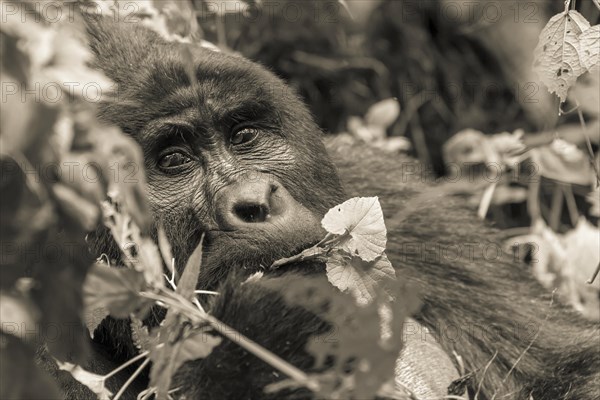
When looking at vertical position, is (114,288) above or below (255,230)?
above

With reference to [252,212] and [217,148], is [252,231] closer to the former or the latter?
[252,212]

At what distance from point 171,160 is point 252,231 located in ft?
1.62

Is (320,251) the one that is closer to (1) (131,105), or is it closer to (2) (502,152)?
(1) (131,105)

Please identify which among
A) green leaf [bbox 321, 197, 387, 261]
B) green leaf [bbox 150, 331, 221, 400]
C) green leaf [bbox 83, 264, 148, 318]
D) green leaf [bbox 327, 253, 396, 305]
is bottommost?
green leaf [bbox 327, 253, 396, 305]

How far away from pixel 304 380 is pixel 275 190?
1.28m

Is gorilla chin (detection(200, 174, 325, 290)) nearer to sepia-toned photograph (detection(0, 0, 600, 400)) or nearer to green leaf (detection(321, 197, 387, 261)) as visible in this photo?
sepia-toned photograph (detection(0, 0, 600, 400))

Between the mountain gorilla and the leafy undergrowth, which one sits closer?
the leafy undergrowth

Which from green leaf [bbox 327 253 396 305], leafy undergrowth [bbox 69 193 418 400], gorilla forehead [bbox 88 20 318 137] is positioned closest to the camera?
leafy undergrowth [bbox 69 193 418 400]

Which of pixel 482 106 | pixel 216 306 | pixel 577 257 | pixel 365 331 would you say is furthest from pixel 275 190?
pixel 482 106

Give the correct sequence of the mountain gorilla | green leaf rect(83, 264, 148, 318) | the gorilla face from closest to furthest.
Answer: green leaf rect(83, 264, 148, 318)
the mountain gorilla
the gorilla face

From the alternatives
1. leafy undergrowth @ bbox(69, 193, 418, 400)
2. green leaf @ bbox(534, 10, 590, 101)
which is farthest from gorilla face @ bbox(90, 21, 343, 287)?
green leaf @ bbox(534, 10, 590, 101)

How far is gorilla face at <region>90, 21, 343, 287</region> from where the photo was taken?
2699mm

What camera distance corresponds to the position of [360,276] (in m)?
2.30

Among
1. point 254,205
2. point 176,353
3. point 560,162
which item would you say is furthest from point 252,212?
point 560,162
